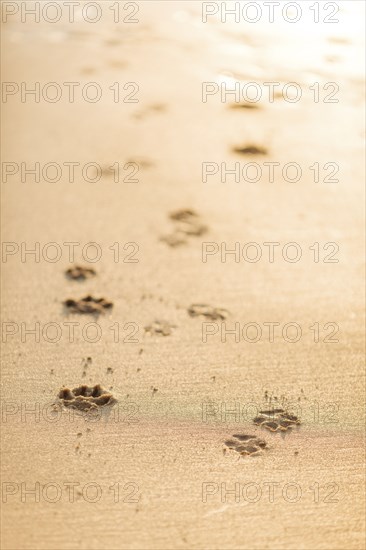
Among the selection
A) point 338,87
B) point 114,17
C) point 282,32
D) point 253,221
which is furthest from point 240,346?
point 114,17

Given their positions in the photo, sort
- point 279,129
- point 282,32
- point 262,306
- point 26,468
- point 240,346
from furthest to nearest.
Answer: point 282,32 → point 279,129 → point 262,306 → point 240,346 → point 26,468

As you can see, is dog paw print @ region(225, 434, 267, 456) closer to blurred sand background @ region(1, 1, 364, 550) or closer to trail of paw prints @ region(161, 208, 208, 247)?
blurred sand background @ region(1, 1, 364, 550)

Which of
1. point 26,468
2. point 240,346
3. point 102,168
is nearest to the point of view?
point 26,468

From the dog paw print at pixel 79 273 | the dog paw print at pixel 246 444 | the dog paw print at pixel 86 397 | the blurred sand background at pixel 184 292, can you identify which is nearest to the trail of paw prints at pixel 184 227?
the blurred sand background at pixel 184 292

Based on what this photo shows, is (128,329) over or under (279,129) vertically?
under

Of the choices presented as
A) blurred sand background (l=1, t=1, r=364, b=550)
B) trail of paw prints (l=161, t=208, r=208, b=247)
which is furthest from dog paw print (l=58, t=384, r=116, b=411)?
trail of paw prints (l=161, t=208, r=208, b=247)

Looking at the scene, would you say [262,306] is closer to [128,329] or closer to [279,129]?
[128,329]

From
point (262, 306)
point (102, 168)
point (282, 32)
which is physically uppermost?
point (282, 32)

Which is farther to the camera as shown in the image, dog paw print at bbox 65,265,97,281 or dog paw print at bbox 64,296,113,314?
dog paw print at bbox 65,265,97,281
